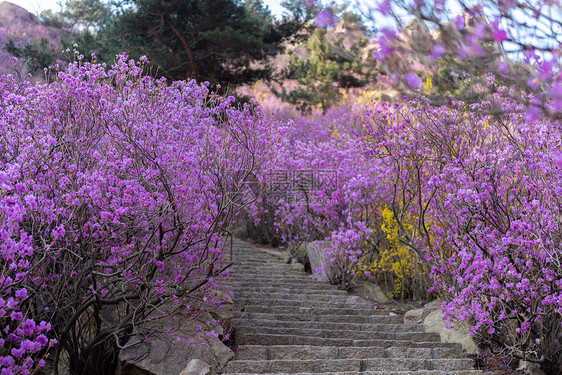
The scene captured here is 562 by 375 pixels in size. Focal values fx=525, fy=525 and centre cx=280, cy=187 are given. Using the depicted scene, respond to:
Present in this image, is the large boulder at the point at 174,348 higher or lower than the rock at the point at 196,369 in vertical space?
lower

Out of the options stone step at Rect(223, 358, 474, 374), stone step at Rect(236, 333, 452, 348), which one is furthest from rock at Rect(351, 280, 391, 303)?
stone step at Rect(223, 358, 474, 374)

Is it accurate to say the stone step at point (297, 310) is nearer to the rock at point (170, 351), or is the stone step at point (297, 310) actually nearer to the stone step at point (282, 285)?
the stone step at point (282, 285)

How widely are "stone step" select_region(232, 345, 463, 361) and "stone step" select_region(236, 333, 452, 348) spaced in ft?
1.31

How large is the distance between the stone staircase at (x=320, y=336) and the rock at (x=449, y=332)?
0.41 feet

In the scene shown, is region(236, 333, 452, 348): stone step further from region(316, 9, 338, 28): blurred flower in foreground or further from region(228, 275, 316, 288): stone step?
region(316, 9, 338, 28): blurred flower in foreground

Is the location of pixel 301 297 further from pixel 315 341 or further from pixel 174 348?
pixel 174 348

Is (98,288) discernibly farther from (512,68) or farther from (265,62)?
(265,62)

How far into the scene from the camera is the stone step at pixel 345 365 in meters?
4.87

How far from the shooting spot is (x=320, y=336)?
630 cm

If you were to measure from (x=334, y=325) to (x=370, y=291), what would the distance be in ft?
8.34

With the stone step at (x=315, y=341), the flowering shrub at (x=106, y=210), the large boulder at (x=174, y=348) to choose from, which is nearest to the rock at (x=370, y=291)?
→ the stone step at (x=315, y=341)

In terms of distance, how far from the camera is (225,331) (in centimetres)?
572

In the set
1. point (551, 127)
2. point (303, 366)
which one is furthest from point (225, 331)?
point (551, 127)

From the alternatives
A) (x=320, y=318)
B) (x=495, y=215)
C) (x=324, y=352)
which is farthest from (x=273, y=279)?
(x=495, y=215)
